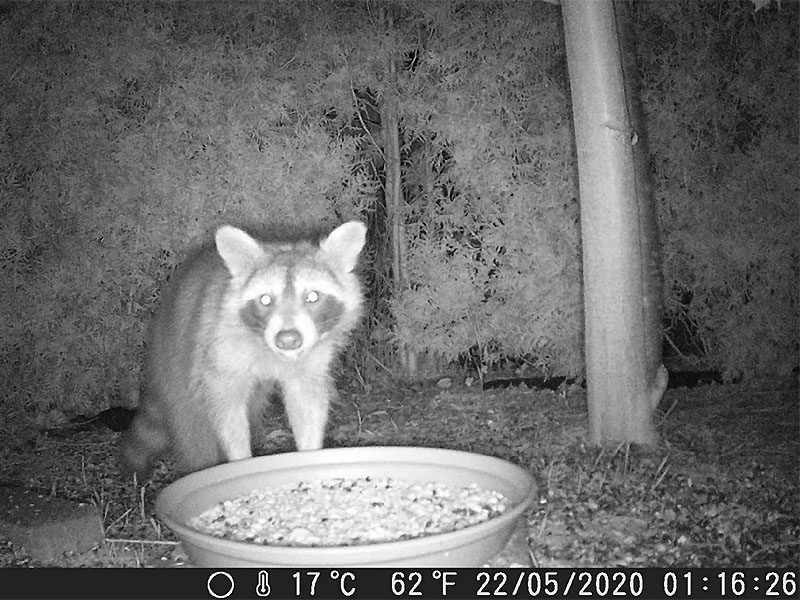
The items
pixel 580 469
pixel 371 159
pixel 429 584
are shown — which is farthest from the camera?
pixel 371 159

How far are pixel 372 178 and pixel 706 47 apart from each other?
2.22m

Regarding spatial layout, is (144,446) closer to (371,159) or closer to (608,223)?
(371,159)

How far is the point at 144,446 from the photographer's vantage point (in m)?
4.43

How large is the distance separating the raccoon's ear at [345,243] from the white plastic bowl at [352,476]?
3.15 feet

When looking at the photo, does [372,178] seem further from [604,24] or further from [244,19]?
[604,24]

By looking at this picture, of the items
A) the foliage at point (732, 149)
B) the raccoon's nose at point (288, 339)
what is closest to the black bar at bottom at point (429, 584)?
the raccoon's nose at point (288, 339)

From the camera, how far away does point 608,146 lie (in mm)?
3764

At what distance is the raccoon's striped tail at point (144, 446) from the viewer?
441cm

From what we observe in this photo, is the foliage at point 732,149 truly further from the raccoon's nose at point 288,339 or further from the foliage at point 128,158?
the raccoon's nose at point 288,339

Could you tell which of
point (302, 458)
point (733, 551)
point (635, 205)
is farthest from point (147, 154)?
point (733, 551)

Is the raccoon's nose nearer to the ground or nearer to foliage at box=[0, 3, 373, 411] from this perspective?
the ground

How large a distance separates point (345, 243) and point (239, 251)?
488 mm

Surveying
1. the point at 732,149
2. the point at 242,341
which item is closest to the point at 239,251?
the point at 242,341

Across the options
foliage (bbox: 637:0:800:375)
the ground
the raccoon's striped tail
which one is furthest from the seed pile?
foliage (bbox: 637:0:800:375)
